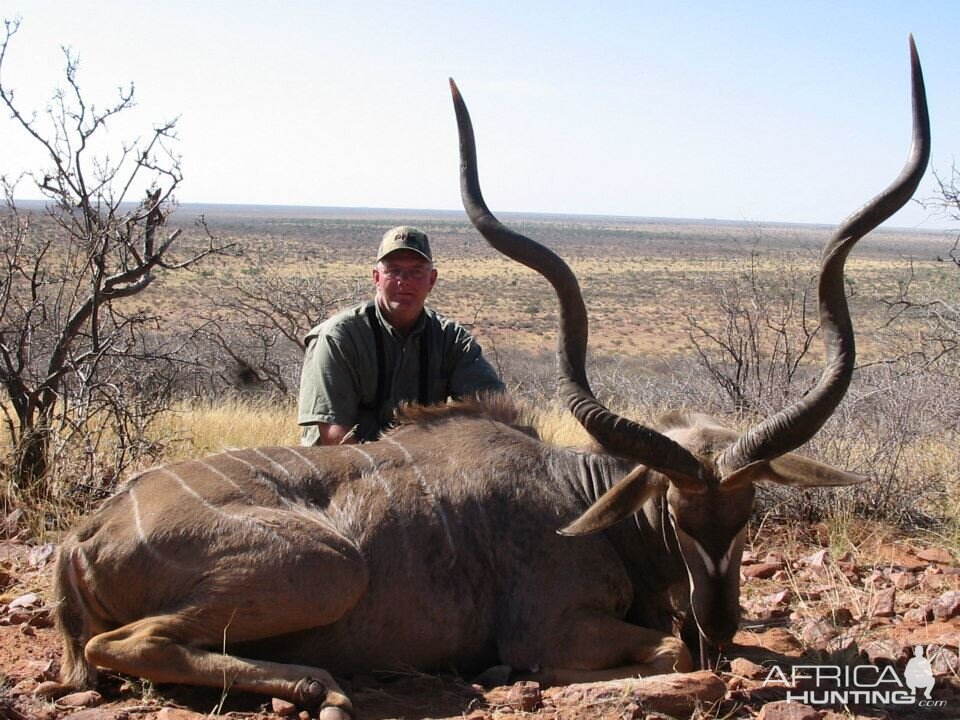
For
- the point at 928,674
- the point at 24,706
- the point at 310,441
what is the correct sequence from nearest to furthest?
1. the point at 24,706
2. the point at 928,674
3. the point at 310,441

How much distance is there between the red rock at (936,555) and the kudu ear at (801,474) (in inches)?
77.5

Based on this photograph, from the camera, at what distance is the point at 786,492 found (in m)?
6.02

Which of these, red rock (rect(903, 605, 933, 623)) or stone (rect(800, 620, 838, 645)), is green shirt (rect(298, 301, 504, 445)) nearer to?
stone (rect(800, 620, 838, 645))

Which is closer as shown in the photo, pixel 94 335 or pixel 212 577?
pixel 212 577

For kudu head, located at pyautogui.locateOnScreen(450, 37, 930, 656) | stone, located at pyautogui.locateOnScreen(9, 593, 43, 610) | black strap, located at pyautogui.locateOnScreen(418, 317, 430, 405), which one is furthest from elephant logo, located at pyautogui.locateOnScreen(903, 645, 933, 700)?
stone, located at pyautogui.locateOnScreen(9, 593, 43, 610)

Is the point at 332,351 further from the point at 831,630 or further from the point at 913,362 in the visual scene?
the point at 913,362

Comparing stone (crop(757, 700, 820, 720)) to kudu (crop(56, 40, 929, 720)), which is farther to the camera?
kudu (crop(56, 40, 929, 720))

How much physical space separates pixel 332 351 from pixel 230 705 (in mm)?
2227

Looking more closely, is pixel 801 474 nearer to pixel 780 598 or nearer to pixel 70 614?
pixel 780 598

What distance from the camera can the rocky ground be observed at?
3.51m

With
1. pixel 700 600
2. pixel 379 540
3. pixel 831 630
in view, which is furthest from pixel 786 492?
pixel 379 540

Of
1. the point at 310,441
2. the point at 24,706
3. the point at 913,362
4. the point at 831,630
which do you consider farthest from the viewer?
the point at 913,362

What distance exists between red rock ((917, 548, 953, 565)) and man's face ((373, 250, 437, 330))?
10.3 feet

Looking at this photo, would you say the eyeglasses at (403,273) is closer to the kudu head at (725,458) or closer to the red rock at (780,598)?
the kudu head at (725,458)
